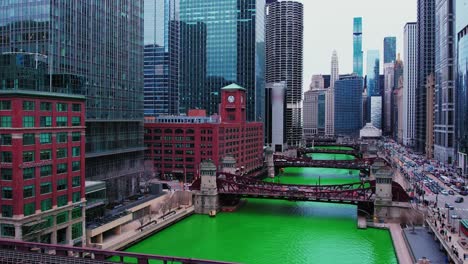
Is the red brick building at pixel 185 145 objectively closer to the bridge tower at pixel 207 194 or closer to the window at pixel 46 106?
the bridge tower at pixel 207 194

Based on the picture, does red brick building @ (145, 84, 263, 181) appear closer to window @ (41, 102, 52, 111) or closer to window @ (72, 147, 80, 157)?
window @ (72, 147, 80, 157)

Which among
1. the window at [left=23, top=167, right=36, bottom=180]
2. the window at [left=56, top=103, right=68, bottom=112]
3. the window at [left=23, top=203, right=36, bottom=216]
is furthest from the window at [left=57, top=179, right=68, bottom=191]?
the window at [left=56, top=103, right=68, bottom=112]

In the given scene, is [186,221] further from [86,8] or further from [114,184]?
[86,8]

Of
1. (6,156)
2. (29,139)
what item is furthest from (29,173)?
(29,139)

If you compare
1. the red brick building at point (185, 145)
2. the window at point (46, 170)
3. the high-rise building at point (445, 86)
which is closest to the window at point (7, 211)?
the window at point (46, 170)

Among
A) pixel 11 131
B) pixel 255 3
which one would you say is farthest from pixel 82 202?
pixel 255 3

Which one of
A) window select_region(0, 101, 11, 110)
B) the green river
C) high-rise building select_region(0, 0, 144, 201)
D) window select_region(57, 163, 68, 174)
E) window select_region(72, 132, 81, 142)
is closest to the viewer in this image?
window select_region(0, 101, 11, 110)
